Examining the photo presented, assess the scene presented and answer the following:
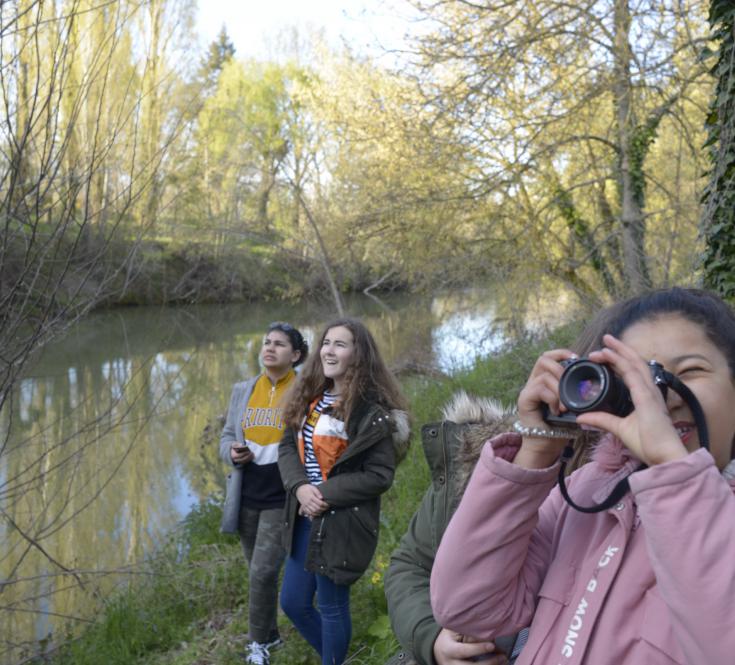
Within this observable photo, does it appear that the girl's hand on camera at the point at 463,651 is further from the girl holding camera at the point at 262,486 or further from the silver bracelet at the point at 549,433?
the girl holding camera at the point at 262,486

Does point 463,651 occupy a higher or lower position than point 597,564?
lower

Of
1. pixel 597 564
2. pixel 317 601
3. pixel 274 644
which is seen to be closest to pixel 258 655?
pixel 274 644

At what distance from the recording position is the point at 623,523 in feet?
3.79

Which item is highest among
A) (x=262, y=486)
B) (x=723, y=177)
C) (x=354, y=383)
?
(x=723, y=177)

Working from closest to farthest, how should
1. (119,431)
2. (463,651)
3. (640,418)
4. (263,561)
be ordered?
(640,418), (463,651), (263,561), (119,431)

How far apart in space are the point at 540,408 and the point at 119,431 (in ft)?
24.8

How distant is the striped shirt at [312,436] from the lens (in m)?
3.30

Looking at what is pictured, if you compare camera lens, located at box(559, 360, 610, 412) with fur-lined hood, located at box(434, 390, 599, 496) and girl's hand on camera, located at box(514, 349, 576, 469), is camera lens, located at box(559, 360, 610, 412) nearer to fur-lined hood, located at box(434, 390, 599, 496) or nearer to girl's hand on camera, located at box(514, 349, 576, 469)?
girl's hand on camera, located at box(514, 349, 576, 469)

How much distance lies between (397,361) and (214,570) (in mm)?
7295

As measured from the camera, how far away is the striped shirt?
10.8ft

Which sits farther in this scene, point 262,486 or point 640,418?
point 262,486

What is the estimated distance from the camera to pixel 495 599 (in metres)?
1.27

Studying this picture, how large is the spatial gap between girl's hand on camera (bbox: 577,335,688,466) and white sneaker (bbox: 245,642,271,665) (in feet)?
10.1

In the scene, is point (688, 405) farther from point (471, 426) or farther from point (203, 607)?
point (203, 607)
